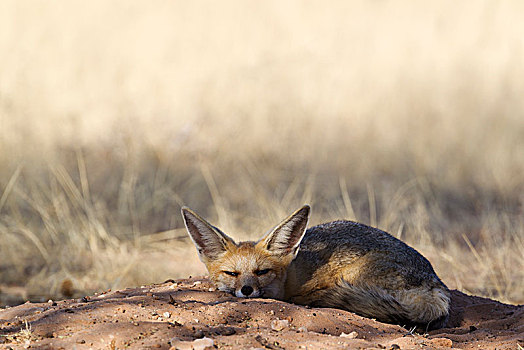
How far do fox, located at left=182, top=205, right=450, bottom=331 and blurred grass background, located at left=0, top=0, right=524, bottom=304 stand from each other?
2078mm

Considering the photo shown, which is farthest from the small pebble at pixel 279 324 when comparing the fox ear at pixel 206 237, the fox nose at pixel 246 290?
the fox ear at pixel 206 237

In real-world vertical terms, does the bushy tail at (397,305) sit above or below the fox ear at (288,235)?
below

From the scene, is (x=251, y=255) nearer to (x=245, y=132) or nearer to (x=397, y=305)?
(x=397, y=305)

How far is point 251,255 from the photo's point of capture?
15.3 feet

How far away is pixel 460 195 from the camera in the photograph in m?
9.67

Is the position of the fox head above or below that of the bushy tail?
above

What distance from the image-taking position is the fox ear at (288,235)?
457cm

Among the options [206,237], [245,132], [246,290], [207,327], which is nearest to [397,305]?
[246,290]

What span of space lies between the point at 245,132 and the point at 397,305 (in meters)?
6.49

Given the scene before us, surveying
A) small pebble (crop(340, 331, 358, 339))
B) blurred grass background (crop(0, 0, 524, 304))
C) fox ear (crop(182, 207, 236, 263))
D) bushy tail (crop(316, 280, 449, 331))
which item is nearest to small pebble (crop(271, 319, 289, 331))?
small pebble (crop(340, 331, 358, 339))

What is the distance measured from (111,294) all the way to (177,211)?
423cm

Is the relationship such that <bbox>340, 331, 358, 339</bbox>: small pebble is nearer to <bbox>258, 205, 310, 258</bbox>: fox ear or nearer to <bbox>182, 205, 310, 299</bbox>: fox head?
<bbox>182, 205, 310, 299</bbox>: fox head

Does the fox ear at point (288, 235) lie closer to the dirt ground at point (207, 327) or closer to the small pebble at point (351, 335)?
the dirt ground at point (207, 327)

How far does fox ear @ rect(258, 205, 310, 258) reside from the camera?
4.57 m
